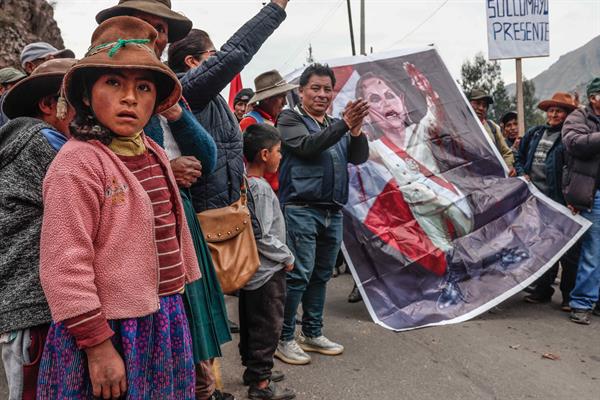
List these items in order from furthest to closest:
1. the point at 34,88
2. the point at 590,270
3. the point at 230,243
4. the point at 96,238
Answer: the point at 590,270 < the point at 230,243 < the point at 34,88 < the point at 96,238

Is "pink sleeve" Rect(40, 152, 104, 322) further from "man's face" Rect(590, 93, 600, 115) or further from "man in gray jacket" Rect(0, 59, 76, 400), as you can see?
"man's face" Rect(590, 93, 600, 115)

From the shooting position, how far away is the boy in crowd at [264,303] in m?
2.98

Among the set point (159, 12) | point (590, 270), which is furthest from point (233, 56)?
point (590, 270)

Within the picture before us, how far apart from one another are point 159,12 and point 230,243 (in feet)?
3.47

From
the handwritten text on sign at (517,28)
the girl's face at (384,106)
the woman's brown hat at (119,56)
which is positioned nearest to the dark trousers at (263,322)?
the woman's brown hat at (119,56)

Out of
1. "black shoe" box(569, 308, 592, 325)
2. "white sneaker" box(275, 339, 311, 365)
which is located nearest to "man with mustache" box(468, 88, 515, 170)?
"black shoe" box(569, 308, 592, 325)

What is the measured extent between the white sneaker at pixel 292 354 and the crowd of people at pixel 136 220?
0.35 meters

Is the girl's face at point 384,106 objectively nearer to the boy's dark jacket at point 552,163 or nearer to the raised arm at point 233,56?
the boy's dark jacket at point 552,163

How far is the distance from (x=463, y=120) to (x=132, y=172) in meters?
4.24

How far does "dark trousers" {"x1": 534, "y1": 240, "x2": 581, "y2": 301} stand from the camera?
16.5 feet

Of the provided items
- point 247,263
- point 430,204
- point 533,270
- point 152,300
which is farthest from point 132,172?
point 533,270

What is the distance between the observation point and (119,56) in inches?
66.1

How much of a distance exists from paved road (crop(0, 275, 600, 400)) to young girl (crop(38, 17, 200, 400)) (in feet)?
4.96

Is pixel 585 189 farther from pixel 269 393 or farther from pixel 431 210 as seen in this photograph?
pixel 269 393
